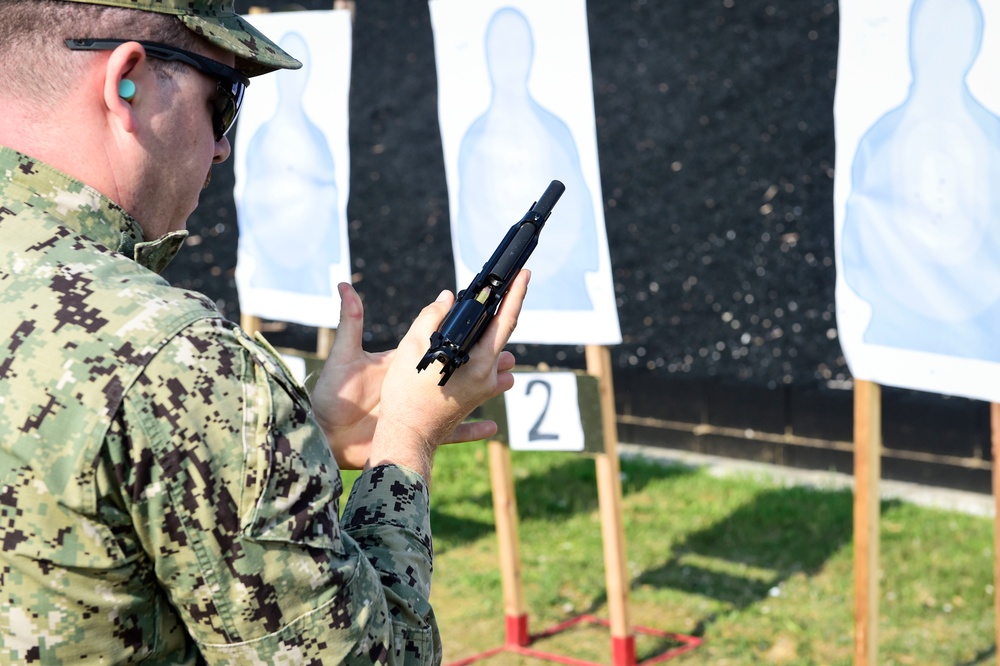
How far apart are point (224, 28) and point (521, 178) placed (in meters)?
2.03

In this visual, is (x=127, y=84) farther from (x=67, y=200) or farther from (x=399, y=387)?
(x=399, y=387)

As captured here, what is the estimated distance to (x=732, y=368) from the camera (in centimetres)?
451

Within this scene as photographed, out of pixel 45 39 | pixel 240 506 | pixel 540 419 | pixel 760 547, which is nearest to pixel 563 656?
pixel 540 419

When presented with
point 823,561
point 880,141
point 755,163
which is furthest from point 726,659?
point 755,163

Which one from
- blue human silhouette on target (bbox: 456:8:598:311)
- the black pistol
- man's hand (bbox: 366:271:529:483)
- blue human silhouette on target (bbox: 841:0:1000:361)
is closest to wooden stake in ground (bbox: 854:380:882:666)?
blue human silhouette on target (bbox: 841:0:1000:361)

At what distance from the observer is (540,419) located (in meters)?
2.95

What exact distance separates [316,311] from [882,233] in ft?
5.93

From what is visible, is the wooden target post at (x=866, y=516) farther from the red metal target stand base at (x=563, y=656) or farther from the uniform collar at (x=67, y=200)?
the uniform collar at (x=67, y=200)

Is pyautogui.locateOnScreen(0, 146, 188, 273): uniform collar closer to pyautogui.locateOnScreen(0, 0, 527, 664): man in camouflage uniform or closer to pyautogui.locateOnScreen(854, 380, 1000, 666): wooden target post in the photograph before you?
pyautogui.locateOnScreen(0, 0, 527, 664): man in camouflage uniform

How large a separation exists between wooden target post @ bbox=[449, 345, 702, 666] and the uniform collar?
195 cm

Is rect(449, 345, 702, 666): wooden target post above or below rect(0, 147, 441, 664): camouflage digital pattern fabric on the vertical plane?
below

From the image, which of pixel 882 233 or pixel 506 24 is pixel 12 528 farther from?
pixel 506 24

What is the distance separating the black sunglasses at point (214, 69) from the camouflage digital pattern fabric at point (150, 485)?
183 millimetres

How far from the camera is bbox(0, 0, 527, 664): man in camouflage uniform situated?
2.81 feet
